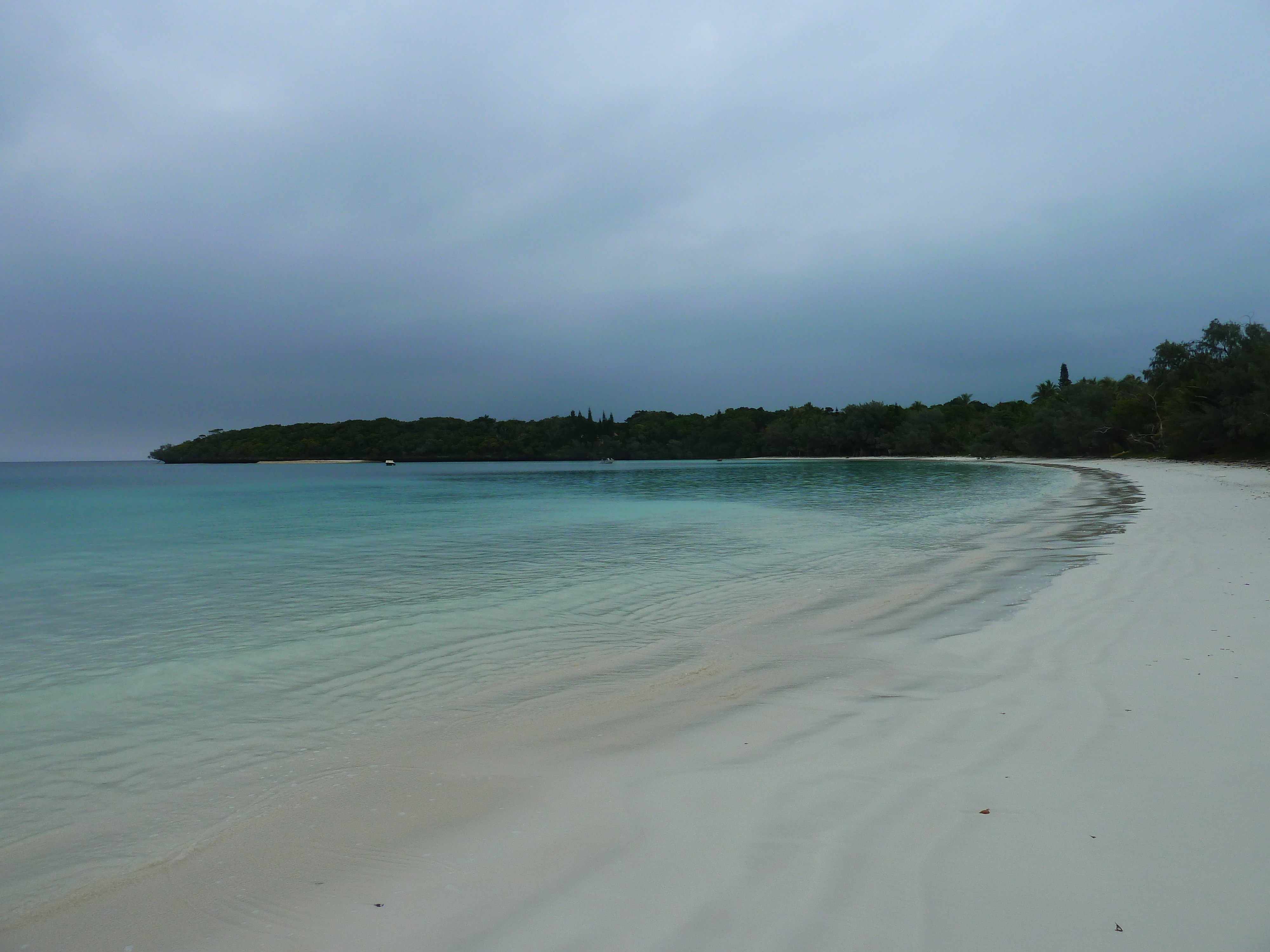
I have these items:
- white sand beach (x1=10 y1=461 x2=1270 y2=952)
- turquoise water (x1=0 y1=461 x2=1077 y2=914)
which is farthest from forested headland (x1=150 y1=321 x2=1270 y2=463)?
white sand beach (x1=10 y1=461 x2=1270 y2=952)

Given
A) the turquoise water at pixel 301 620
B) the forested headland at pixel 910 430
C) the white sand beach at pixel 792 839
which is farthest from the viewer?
the forested headland at pixel 910 430

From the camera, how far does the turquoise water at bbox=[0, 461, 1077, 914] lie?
12.6 feet

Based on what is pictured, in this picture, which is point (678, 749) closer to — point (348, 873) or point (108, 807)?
point (348, 873)

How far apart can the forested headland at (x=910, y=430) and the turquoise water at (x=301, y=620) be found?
34.0 meters

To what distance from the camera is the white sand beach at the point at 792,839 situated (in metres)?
2.17

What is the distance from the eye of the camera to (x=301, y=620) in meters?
8.41

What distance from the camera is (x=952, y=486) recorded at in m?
36.5

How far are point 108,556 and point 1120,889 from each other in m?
19.6

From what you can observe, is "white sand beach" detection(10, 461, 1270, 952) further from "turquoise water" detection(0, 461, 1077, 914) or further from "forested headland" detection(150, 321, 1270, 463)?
"forested headland" detection(150, 321, 1270, 463)

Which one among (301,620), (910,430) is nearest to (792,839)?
(301,620)

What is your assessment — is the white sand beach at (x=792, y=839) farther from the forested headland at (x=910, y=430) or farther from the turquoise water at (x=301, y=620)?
the forested headland at (x=910, y=430)

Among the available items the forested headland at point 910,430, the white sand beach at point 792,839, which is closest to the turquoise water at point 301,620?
the white sand beach at point 792,839

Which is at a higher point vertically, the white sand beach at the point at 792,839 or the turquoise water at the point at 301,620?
the white sand beach at the point at 792,839

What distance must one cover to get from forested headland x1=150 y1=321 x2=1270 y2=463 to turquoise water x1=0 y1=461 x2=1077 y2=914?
3404cm
